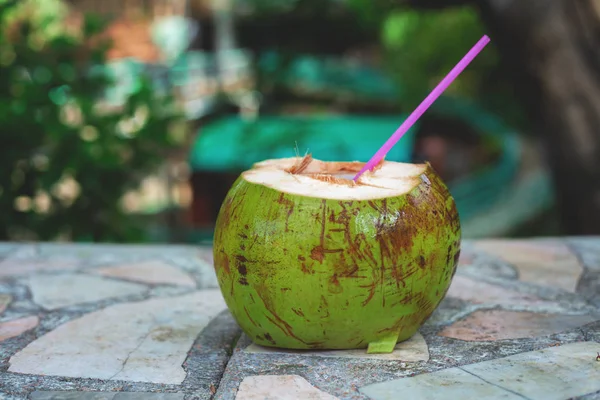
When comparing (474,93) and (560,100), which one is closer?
(560,100)

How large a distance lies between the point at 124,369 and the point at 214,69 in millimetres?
10606

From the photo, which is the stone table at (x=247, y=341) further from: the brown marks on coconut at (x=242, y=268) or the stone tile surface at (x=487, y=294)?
the brown marks on coconut at (x=242, y=268)

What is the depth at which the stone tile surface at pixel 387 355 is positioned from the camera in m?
1.74

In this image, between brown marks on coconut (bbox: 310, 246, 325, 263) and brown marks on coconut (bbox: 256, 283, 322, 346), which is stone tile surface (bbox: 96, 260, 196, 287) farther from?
brown marks on coconut (bbox: 310, 246, 325, 263)

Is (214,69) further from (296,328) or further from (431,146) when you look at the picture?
(296,328)

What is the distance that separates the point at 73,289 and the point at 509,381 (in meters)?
1.56

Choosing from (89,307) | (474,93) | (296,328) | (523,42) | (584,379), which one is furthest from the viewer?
(474,93)

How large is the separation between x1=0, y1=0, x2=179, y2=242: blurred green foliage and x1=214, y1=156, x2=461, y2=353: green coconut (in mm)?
2071

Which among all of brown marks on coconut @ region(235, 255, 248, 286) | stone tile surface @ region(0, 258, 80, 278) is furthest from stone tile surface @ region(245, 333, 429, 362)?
stone tile surface @ region(0, 258, 80, 278)

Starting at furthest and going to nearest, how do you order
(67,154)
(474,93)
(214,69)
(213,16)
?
(213,16), (474,93), (214,69), (67,154)

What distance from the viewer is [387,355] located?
175 cm

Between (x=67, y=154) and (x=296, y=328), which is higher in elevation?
(x=67, y=154)

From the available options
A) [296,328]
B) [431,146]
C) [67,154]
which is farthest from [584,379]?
[431,146]

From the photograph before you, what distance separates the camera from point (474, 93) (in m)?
13.3
